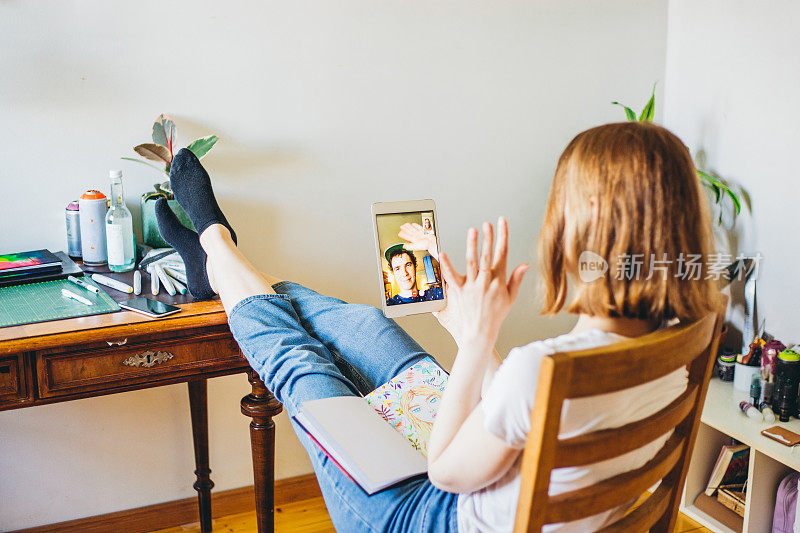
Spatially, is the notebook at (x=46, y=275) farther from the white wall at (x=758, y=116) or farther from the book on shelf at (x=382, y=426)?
the white wall at (x=758, y=116)

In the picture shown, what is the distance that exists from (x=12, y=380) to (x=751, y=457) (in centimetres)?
155

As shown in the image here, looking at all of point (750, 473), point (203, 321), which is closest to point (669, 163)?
point (203, 321)

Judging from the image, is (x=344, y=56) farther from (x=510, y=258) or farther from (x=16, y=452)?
(x=16, y=452)

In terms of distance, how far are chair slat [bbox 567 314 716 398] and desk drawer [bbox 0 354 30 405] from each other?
3.14ft

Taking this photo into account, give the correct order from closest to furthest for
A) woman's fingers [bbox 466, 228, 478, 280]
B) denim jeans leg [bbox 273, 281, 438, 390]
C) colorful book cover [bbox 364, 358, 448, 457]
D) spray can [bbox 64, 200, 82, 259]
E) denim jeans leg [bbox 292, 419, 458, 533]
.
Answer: woman's fingers [bbox 466, 228, 478, 280] → denim jeans leg [bbox 292, 419, 458, 533] → colorful book cover [bbox 364, 358, 448, 457] → denim jeans leg [bbox 273, 281, 438, 390] → spray can [bbox 64, 200, 82, 259]

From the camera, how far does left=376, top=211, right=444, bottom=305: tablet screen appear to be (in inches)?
57.1

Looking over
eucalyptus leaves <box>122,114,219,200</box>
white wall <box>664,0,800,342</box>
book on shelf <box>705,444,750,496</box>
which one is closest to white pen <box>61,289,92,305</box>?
eucalyptus leaves <box>122,114,219,200</box>

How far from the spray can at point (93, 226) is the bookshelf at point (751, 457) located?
4.82ft

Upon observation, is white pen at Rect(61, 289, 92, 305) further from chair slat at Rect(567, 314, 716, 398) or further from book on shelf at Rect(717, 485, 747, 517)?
book on shelf at Rect(717, 485, 747, 517)

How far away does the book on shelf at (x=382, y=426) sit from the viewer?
3.55ft

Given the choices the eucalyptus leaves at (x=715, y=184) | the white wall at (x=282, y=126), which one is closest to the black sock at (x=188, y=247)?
the white wall at (x=282, y=126)

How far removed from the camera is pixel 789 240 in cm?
190

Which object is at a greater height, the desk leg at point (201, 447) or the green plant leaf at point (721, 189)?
the green plant leaf at point (721, 189)

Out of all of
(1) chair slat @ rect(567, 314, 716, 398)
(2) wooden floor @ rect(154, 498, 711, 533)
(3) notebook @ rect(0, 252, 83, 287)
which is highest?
(1) chair slat @ rect(567, 314, 716, 398)
